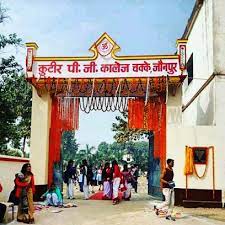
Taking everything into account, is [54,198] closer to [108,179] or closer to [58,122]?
[58,122]

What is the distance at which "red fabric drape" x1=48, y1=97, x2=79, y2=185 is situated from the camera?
47.7 feet

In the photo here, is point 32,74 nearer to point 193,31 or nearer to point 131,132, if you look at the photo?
point 193,31

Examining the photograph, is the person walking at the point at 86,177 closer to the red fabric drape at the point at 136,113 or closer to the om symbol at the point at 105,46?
the red fabric drape at the point at 136,113

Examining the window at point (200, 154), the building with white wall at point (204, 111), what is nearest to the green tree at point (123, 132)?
the building with white wall at point (204, 111)

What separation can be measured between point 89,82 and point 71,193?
4103 mm

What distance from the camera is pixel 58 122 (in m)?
14.8

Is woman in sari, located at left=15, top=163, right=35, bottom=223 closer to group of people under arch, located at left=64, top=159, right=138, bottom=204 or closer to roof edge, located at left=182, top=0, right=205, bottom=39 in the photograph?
group of people under arch, located at left=64, top=159, right=138, bottom=204

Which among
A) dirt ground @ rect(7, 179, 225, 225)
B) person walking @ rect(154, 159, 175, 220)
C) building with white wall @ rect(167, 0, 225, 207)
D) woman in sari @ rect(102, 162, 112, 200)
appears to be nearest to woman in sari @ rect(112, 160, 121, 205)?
woman in sari @ rect(102, 162, 112, 200)

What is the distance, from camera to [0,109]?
776 inches

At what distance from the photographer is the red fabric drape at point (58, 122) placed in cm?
1454

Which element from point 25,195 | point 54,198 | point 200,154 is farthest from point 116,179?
point 25,195

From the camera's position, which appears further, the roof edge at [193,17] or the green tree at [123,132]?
the green tree at [123,132]

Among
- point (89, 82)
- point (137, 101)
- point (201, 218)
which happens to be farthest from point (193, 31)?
point (201, 218)

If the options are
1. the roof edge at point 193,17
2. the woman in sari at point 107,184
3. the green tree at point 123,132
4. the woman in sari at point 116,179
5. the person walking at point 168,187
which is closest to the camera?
the person walking at point 168,187
